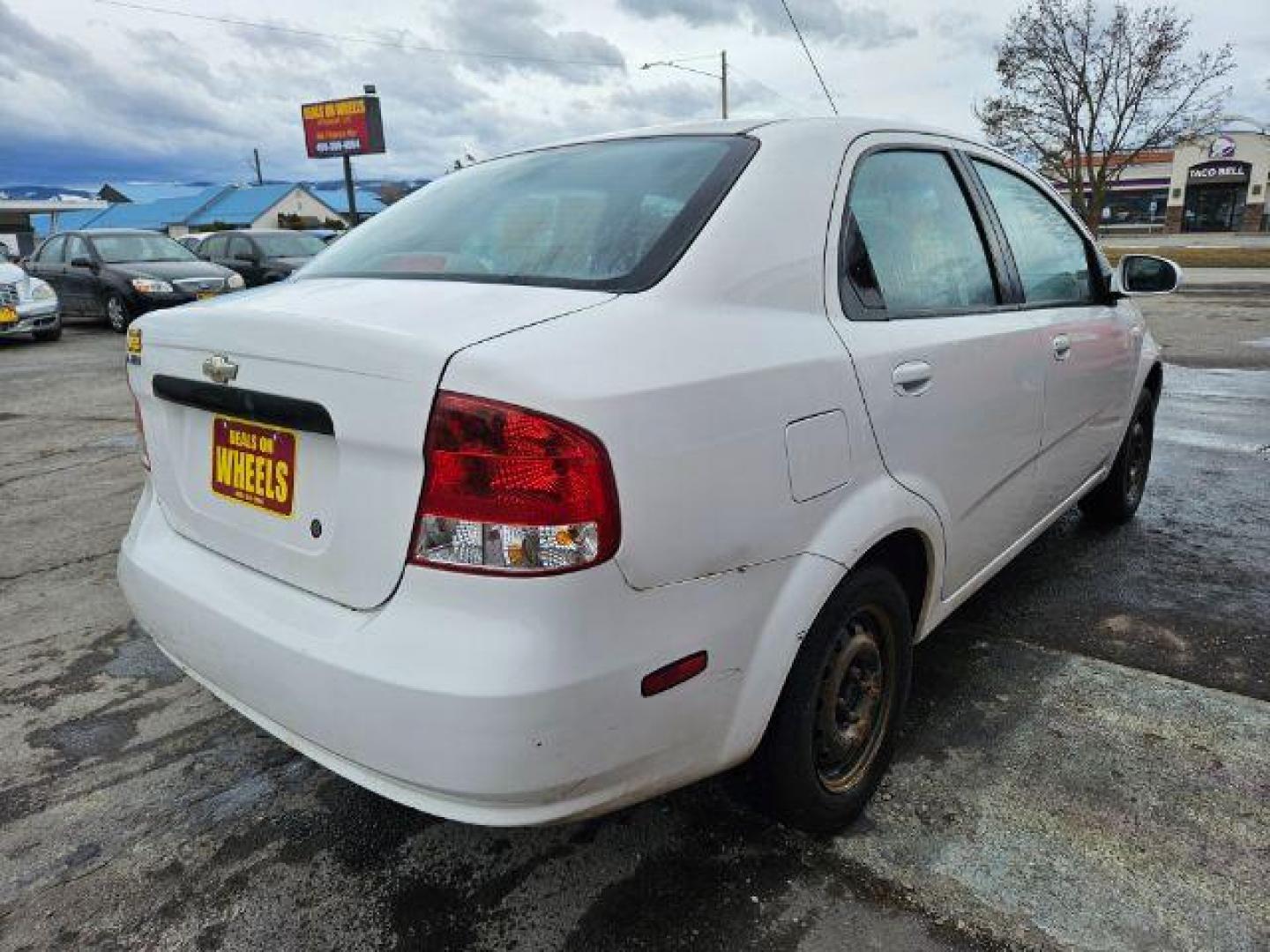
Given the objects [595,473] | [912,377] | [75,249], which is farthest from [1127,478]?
[75,249]

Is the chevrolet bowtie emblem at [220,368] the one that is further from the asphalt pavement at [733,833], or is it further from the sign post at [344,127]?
the sign post at [344,127]

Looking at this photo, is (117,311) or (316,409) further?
(117,311)

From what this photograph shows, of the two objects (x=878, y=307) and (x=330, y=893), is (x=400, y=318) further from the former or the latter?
(x=330, y=893)

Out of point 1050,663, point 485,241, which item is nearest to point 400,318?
point 485,241

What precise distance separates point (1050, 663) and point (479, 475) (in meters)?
2.31

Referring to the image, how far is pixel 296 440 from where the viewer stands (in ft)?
5.88

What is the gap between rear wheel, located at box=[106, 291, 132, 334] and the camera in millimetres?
13375

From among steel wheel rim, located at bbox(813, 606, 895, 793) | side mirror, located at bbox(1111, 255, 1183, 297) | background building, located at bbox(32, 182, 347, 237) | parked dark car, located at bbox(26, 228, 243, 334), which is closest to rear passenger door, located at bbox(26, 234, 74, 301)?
parked dark car, located at bbox(26, 228, 243, 334)

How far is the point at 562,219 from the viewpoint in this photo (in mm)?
2203

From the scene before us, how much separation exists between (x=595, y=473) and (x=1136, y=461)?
150 inches

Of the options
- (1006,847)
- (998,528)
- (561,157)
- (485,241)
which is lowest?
(1006,847)

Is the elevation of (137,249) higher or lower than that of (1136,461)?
higher

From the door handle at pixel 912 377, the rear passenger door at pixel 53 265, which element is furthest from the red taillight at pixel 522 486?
the rear passenger door at pixel 53 265

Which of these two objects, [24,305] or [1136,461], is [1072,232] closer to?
[1136,461]
